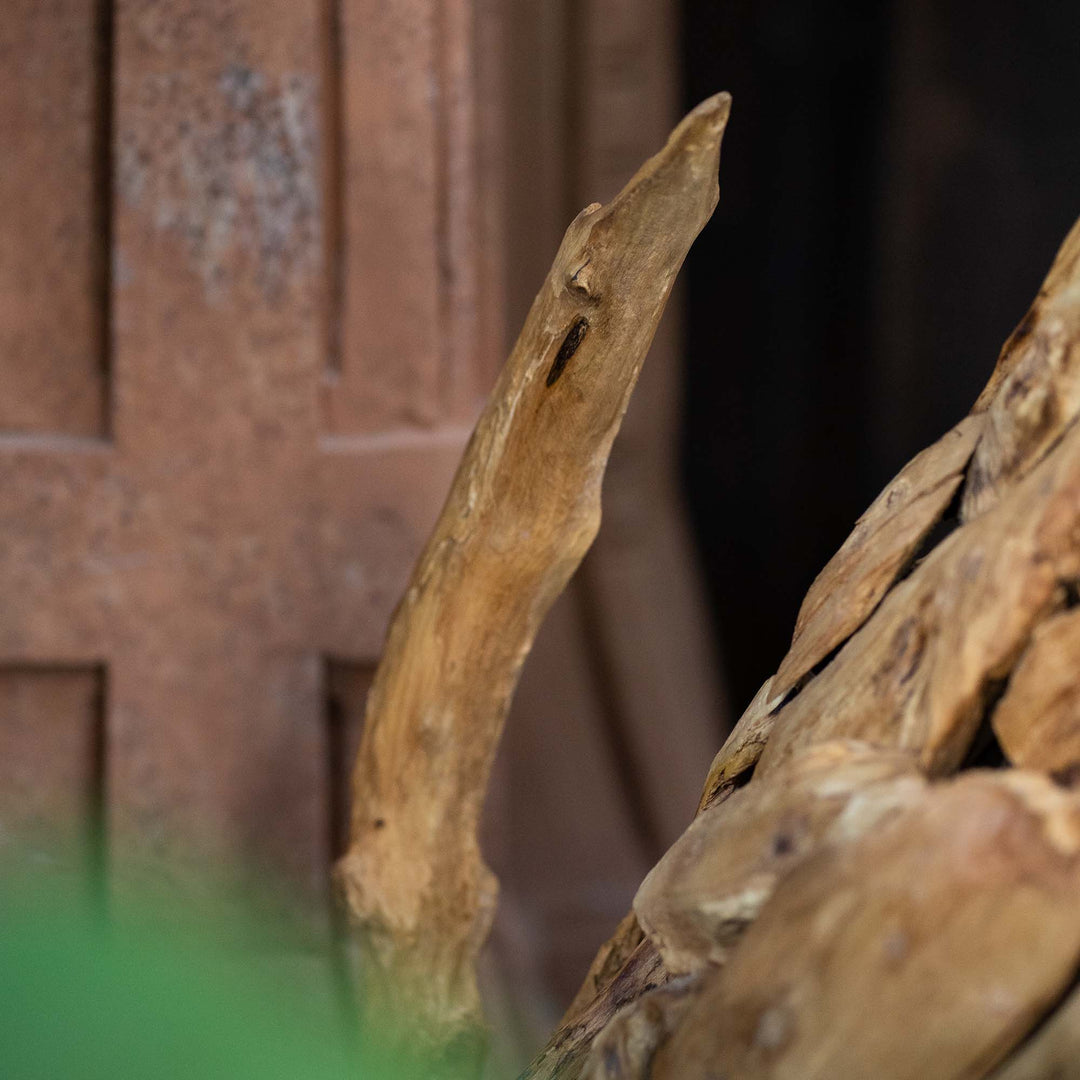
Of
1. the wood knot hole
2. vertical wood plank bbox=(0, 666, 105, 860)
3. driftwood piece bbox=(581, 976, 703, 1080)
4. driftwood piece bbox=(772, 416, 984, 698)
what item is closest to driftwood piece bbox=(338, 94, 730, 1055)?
the wood knot hole

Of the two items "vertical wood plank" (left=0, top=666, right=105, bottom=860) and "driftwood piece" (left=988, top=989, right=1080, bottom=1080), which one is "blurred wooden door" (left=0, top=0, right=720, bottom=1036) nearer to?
"vertical wood plank" (left=0, top=666, right=105, bottom=860)

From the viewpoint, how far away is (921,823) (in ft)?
1.00

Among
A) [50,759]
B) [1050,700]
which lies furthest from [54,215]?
[1050,700]

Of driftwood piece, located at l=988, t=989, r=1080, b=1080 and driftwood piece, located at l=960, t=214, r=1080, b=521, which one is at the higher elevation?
driftwood piece, located at l=960, t=214, r=1080, b=521

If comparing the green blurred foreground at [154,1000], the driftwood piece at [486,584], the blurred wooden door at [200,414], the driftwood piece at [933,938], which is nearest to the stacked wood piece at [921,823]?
the driftwood piece at [933,938]

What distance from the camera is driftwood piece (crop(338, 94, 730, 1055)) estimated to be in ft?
1.59

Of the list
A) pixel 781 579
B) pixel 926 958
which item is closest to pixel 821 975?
pixel 926 958

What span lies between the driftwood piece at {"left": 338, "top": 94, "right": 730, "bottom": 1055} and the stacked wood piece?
0.14 metres

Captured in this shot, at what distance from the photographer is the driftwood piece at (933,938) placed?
0.96ft

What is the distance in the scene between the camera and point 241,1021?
0.91 metres

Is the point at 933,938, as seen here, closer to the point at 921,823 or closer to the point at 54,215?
the point at 921,823

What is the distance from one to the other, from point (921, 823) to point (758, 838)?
60 millimetres

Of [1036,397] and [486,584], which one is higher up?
[1036,397]

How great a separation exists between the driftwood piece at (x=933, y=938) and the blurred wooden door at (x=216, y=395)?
711mm
